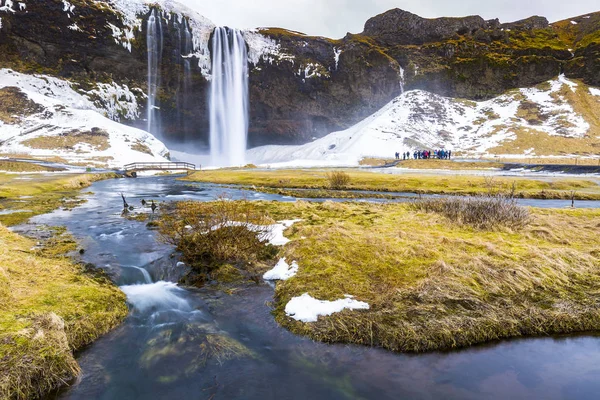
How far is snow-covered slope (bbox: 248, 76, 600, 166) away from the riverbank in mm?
84267

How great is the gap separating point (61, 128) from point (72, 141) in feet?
25.5

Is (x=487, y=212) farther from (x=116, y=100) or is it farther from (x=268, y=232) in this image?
(x=116, y=100)

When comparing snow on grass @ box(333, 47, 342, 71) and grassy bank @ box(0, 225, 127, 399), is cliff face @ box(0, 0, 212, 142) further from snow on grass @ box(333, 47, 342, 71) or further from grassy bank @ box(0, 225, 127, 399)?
grassy bank @ box(0, 225, 127, 399)

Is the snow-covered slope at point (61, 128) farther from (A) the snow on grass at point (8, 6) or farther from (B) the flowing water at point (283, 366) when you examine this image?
(B) the flowing water at point (283, 366)

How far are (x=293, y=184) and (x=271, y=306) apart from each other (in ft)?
112

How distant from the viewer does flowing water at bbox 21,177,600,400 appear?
6609 millimetres

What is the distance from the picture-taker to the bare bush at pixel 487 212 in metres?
15.5

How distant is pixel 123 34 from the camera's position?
104 m

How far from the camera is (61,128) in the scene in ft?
293

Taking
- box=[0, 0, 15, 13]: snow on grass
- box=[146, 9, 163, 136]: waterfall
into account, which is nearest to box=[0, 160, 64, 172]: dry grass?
box=[146, 9, 163, 136]: waterfall

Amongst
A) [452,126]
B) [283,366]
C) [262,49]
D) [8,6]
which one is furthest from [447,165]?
[8,6]

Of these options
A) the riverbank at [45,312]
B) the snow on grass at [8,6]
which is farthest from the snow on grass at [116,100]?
the riverbank at [45,312]

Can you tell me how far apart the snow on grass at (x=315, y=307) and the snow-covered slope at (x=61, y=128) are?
79.8 metres

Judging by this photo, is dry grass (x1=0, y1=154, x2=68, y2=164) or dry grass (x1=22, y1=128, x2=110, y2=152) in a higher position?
dry grass (x1=22, y1=128, x2=110, y2=152)
